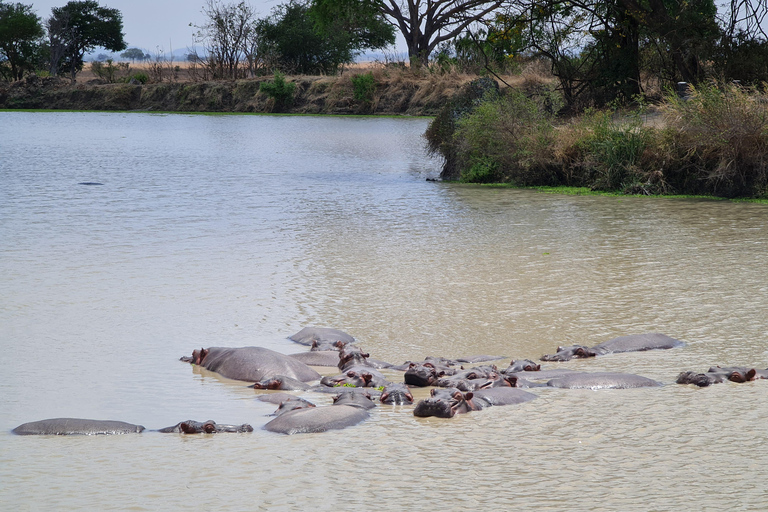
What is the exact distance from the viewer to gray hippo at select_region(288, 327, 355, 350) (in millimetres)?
6163

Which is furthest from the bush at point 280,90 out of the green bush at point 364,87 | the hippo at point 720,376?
the hippo at point 720,376

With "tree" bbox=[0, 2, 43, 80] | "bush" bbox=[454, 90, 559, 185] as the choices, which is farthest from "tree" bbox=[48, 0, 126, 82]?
"bush" bbox=[454, 90, 559, 185]

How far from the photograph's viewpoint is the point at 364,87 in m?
46.7

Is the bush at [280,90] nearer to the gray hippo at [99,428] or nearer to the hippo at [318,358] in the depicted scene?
the hippo at [318,358]

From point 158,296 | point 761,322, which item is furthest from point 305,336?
point 761,322

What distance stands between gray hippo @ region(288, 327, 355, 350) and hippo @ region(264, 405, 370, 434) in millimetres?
1530

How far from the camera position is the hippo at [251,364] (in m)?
5.37

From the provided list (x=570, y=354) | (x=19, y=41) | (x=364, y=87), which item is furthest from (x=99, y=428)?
(x=19, y=41)

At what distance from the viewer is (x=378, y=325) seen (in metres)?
6.75

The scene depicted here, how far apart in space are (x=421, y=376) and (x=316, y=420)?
90 cm

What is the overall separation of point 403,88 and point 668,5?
2532 centimetres

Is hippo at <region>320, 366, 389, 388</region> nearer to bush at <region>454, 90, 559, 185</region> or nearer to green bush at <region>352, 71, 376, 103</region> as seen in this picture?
bush at <region>454, 90, 559, 185</region>

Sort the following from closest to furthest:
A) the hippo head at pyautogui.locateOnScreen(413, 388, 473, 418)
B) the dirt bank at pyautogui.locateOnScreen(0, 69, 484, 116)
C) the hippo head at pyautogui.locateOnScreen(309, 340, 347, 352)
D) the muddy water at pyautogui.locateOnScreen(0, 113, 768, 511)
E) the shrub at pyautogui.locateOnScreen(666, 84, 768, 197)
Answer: the muddy water at pyautogui.locateOnScreen(0, 113, 768, 511), the hippo head at pyautogui.locateOnScreen(413, 388, 473, 418), the hippo head at pyautogui.locateOnScreen(309, 340, 347, 352), the shrub at pyautogui.locateOnScreen(666, 84, 768, 197), the dirt bank at pyautogui.locateOnScreen(0, 69, 484, 116)

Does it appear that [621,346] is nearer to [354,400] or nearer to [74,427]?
[354,400]
